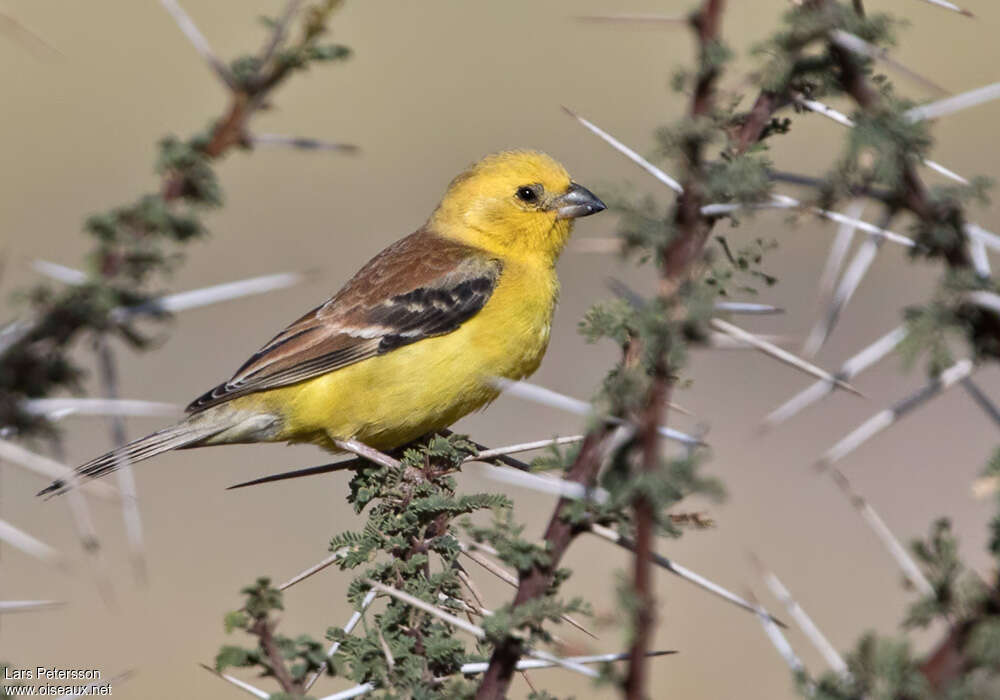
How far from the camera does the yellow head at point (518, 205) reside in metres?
6.57

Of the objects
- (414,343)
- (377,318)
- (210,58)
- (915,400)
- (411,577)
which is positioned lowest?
(915,400)

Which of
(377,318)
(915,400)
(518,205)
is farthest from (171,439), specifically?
(915,400)

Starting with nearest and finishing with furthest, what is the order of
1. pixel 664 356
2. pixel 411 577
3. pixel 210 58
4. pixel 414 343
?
pixel 664 356
pixel 210 58
pixel 411 577
pixel 414 343

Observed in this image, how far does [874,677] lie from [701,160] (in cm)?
77

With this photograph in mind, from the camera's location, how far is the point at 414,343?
5.92 meters

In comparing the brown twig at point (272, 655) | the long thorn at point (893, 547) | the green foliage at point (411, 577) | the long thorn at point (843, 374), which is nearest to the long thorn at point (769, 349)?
the long thorn at point (843, 374)

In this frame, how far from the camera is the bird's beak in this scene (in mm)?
6480

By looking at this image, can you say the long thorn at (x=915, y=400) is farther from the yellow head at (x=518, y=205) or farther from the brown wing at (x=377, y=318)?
the yellow head at (x=518, y=205)

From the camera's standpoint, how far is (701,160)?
1.81 m

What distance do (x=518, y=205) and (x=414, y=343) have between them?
119cm

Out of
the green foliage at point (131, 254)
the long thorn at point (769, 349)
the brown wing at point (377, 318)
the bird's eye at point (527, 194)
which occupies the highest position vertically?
the bird's eye at point (527, 194)

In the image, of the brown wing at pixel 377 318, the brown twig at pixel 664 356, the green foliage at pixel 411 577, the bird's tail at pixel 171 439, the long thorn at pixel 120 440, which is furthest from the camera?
the brown wing at pixel 377 318

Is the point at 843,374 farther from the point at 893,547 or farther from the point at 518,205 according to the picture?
the point at 518,205

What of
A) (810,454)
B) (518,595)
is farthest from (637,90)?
(518,595)
